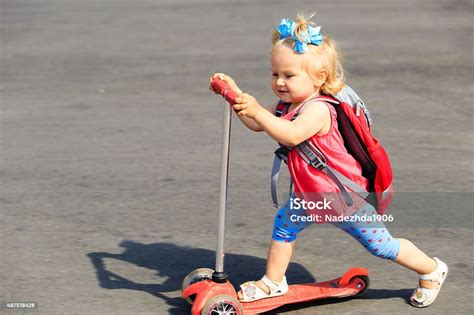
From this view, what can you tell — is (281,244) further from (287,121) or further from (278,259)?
(287,121)

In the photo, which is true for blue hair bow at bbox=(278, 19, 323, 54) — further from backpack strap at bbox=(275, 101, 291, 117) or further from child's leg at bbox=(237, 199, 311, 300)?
child's leg at bbox=(237, 199, 311, 300)

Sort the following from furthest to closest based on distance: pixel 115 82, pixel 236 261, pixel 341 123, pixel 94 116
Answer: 1. pixel 115 82
2. pixel 94 116
3. pixel 236 261
4. pixel 341 123

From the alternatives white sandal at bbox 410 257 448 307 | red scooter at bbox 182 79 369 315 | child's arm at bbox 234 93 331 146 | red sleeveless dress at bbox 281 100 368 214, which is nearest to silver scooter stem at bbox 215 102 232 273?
red scooter at bbox 182 79 369 315

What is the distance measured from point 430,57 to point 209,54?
2.74 m

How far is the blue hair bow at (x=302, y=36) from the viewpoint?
474 centimetres

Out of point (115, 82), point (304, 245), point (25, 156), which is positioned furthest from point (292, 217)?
point (115, 82)

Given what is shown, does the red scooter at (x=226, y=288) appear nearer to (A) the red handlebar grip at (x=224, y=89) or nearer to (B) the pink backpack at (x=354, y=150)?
(A) the red handlebar grip at (x=224, y=89)

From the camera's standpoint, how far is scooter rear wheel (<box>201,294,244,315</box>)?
4.79 meters

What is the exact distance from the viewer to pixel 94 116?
946cm

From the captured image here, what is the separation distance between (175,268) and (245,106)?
158cm

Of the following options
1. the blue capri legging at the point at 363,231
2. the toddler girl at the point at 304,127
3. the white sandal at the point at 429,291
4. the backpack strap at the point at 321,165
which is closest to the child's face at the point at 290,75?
the toddler girl at the point at 304,127

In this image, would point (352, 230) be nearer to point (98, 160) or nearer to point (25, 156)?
point (98, 160)

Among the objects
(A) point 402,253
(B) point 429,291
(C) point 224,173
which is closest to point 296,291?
(A) point 402,253

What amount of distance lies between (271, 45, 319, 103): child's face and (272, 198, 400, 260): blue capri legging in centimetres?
58
